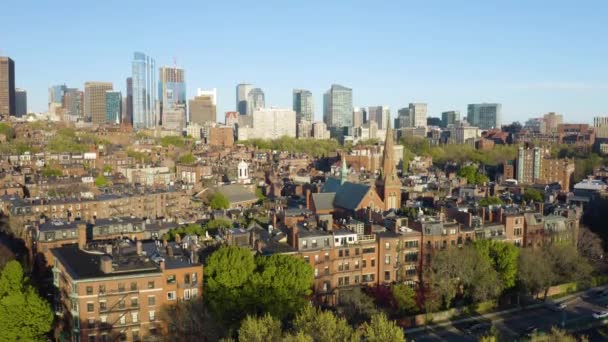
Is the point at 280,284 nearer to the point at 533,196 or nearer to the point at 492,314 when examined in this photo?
the point at 492,314

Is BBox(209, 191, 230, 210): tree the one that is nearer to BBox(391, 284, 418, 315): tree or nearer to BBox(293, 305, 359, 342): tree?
BBox(391, 284, 418, 315): tree

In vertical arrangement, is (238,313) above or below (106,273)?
below

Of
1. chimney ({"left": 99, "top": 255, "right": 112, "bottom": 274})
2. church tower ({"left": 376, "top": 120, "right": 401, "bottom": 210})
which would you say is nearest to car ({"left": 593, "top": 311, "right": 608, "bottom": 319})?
church tower ({"left": 376, "top": 120, "right": 401, "bottom": 210})

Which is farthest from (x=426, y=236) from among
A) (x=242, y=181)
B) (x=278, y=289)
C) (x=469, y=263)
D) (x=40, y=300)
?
(x=242, y=181)

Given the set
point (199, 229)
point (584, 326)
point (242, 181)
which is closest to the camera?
point (584, 326)

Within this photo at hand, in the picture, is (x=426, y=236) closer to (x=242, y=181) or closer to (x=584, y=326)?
(x=584, y=326)

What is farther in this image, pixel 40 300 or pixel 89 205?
pixel 89 205

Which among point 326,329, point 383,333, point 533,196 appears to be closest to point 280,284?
point 326,329
